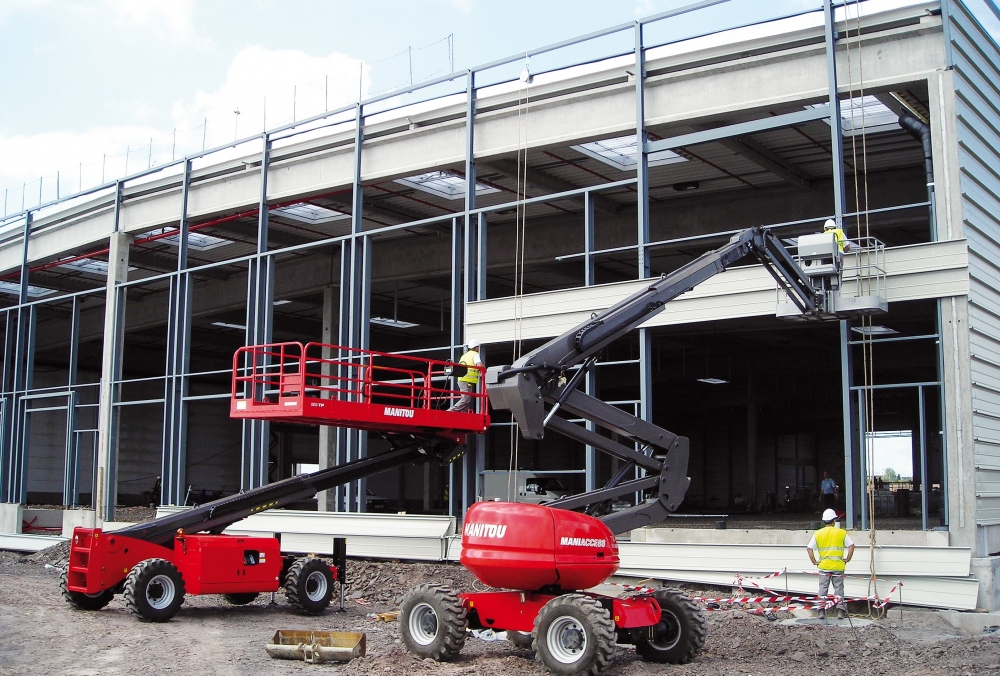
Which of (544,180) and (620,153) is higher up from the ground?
(620,153)

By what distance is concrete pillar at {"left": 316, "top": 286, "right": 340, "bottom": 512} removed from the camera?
27.1m

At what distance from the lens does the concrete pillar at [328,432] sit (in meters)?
27.1

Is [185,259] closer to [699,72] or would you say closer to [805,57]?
[699,72]

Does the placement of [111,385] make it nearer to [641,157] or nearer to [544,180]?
[544,180]

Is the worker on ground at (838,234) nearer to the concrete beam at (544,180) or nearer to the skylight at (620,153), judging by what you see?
the skylight at (620,153)

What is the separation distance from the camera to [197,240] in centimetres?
3100

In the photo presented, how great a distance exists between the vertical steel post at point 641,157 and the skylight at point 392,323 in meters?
18.1

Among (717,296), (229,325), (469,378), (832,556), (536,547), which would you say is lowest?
(832,556)

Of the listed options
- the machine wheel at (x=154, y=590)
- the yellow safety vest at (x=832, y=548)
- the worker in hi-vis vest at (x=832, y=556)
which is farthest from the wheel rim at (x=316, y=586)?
the yellow safety vest at (x=832, y=548)

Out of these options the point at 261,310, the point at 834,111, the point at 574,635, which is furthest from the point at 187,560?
the point at 834,111

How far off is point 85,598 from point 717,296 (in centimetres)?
1187

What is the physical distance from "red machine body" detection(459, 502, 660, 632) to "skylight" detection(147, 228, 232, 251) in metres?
20.7

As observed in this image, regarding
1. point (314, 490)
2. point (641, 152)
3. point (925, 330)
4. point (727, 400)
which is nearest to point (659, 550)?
point (314, 490)

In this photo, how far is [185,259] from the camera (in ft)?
88.2
